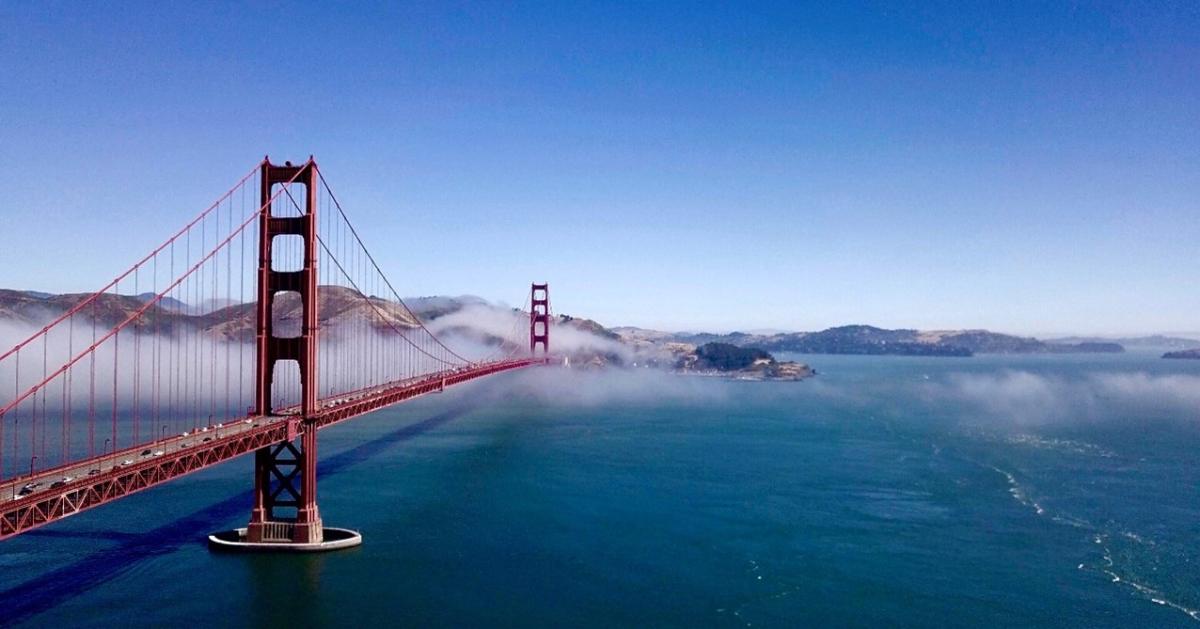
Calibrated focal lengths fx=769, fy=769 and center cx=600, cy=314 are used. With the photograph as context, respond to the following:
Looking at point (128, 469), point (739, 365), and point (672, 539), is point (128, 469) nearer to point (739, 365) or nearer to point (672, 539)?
point (672, 539)

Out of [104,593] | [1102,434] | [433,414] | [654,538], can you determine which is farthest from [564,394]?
[104,593]

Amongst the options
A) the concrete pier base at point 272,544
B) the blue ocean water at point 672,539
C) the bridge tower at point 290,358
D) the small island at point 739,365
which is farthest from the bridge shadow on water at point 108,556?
the small island at point 739,365

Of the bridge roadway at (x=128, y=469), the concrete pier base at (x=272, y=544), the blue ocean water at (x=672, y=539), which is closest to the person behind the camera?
the bridge roadway at (x=128, y=469)

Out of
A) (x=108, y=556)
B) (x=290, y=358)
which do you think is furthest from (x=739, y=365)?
(x=108, y=556)

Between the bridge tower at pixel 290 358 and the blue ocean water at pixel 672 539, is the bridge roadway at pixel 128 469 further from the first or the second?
the blue ocean water at pixel 672 539

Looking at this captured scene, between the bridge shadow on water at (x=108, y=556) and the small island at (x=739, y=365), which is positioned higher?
the small island at (x=739, y=365)

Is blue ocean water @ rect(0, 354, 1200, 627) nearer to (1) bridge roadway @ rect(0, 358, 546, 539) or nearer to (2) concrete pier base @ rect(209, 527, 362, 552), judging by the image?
(2) concrete pier base @ rect(209, 527, 362, 552)

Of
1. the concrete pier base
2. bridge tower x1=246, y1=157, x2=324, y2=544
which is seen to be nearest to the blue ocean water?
the concrete pier base
